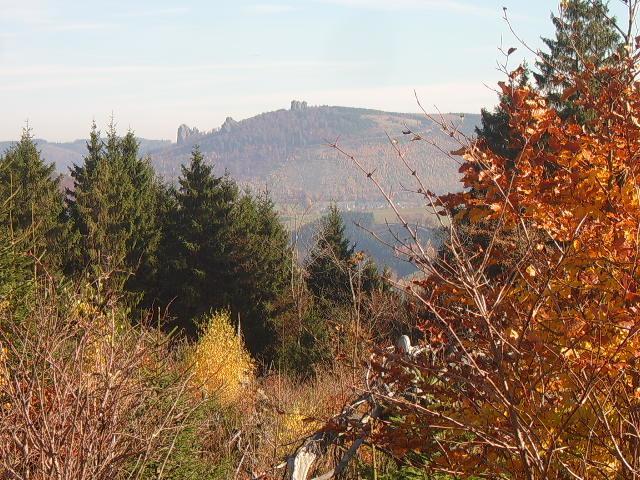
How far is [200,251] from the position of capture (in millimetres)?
31031

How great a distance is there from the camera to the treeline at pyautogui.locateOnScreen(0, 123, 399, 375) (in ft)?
96.2

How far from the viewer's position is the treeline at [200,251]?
29.3 m

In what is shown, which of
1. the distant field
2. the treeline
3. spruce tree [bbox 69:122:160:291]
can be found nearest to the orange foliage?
the distant field

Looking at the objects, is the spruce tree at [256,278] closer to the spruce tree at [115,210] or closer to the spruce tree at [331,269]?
the spruce tree at [331,269]

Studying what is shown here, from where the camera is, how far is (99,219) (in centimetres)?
3116

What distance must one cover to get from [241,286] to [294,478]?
2573 centimetres

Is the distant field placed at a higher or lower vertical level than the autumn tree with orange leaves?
lower

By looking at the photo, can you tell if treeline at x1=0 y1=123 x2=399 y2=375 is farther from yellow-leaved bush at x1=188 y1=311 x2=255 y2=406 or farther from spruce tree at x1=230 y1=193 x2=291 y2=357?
yellow-leaved bush at x1=188 y1=311 x2=255 y2=406

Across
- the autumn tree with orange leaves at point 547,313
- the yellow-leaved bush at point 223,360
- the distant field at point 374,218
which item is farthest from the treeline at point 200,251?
the autumn tree with orange leaves at point 547,313

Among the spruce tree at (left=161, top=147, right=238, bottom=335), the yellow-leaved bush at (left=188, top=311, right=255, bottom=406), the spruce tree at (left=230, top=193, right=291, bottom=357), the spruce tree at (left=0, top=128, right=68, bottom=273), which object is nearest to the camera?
the yellow-leaved bush at (left=188, top=311, right=255, bottom=406)

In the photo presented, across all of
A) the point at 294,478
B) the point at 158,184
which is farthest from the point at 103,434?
the point at 158,184

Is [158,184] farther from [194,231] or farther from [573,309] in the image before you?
[573,309]

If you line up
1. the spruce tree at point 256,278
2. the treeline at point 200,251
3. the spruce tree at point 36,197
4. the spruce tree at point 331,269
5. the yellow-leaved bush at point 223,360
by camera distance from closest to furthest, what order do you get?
the yellow-leaved bush at point 223,360
the spruce tree at point 36,197
the treeline at point 200,251
the spruce tree at point 256,278
the spruce tree at point 331,269

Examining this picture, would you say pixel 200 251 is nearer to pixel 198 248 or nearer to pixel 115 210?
pixel 198 248
